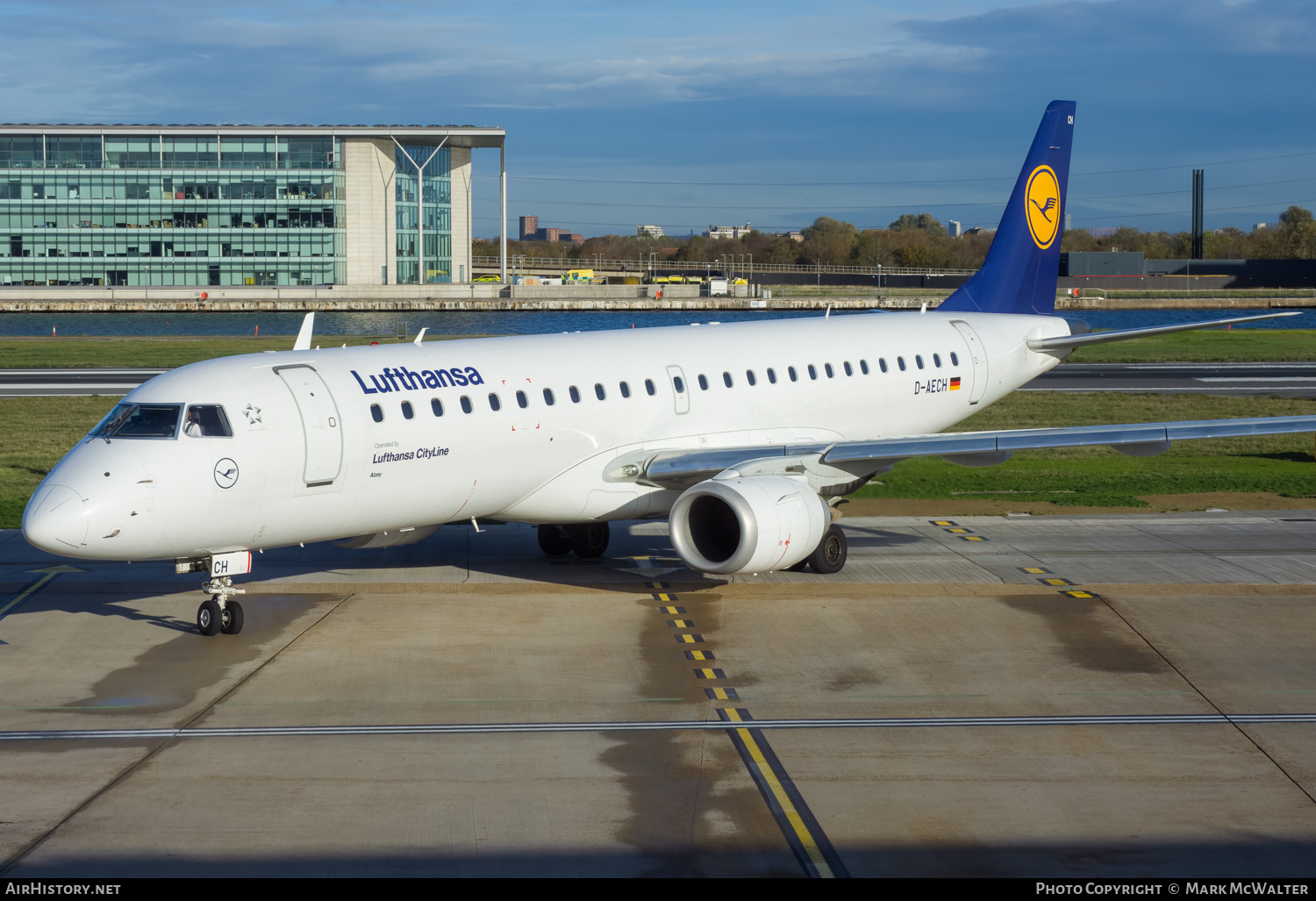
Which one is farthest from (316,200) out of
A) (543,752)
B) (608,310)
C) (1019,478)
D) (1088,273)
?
(543,752)

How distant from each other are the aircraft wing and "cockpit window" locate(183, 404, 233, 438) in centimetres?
659

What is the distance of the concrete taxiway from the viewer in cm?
1099

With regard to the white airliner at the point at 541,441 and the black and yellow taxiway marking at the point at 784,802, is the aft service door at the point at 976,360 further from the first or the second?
the black and yellow taxiway marking at the point at 784,802

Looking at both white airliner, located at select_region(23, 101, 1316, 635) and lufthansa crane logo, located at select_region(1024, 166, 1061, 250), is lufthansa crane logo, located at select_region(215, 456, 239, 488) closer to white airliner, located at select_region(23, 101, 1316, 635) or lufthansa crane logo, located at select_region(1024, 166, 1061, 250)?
white airliner, located at select_region(23, 101, 1316, 635)

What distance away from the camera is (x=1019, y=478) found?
3069 centimetres

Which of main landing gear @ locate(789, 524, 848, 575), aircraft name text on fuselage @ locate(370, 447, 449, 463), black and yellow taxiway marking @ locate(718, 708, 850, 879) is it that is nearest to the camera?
black and yellow taxiway marking @ locate(718, 708, 850, 879)

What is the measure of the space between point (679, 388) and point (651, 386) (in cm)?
58

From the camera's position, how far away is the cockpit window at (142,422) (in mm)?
16516

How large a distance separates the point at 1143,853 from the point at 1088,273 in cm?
19097

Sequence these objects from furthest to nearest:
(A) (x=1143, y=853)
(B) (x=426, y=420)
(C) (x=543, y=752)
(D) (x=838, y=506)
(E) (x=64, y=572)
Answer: (D) (x=838, y=506)
(E) (x=64, y=572)
(B) (x=426, y=420)
(C) (x=543, y=752)
(A) (x=1143, y=853)

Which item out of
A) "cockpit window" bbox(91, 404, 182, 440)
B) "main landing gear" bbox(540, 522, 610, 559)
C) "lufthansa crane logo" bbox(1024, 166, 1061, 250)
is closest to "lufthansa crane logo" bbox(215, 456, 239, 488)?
"cockpit window" bbox(91, 404, 182, 440)

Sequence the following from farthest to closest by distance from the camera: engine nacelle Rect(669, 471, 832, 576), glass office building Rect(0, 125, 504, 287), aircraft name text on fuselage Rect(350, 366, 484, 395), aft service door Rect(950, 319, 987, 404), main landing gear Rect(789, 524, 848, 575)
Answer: glass office building Rect(0, 125, 504, 287) < aft service door Rect(950, 319, 987, 404) < main landing gear Rect(789, 524, 848, 575) < engine nacelle Rect(669, 471, 832, 576) < aircraft name text on fuselage Rect(350, 366, 484, 395)

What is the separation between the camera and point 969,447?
2077cm
